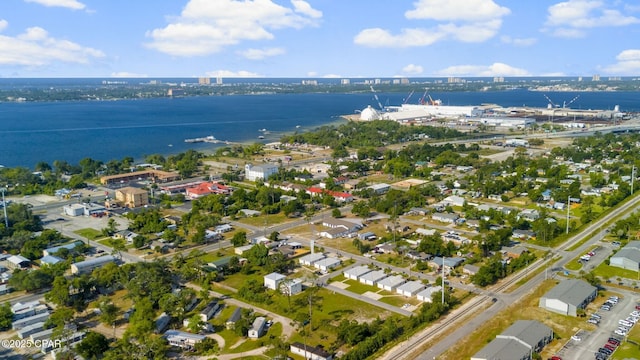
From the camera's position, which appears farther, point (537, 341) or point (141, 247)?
point (141, 247)

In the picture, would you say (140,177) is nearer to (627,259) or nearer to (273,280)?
(273,280)

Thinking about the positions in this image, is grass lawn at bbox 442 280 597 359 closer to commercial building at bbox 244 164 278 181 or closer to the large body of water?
commercial building at bbox 244 164 278 181

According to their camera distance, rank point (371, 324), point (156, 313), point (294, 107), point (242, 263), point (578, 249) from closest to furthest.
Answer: point (371, 324), point (156, 313), point (242, 263), point (578, 249), point (294, 107)

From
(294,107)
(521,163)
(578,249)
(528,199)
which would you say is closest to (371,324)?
(578,249)

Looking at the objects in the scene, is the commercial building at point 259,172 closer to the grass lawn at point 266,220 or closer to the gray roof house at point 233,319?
the grass lawn at point 266,220

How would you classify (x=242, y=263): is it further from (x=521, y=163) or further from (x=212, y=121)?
(x=212, y=121)

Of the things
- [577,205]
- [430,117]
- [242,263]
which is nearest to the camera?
[242,263]

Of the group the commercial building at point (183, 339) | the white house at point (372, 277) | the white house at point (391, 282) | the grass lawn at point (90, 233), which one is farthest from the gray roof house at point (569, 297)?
the grass lawn at point (90, 233)
